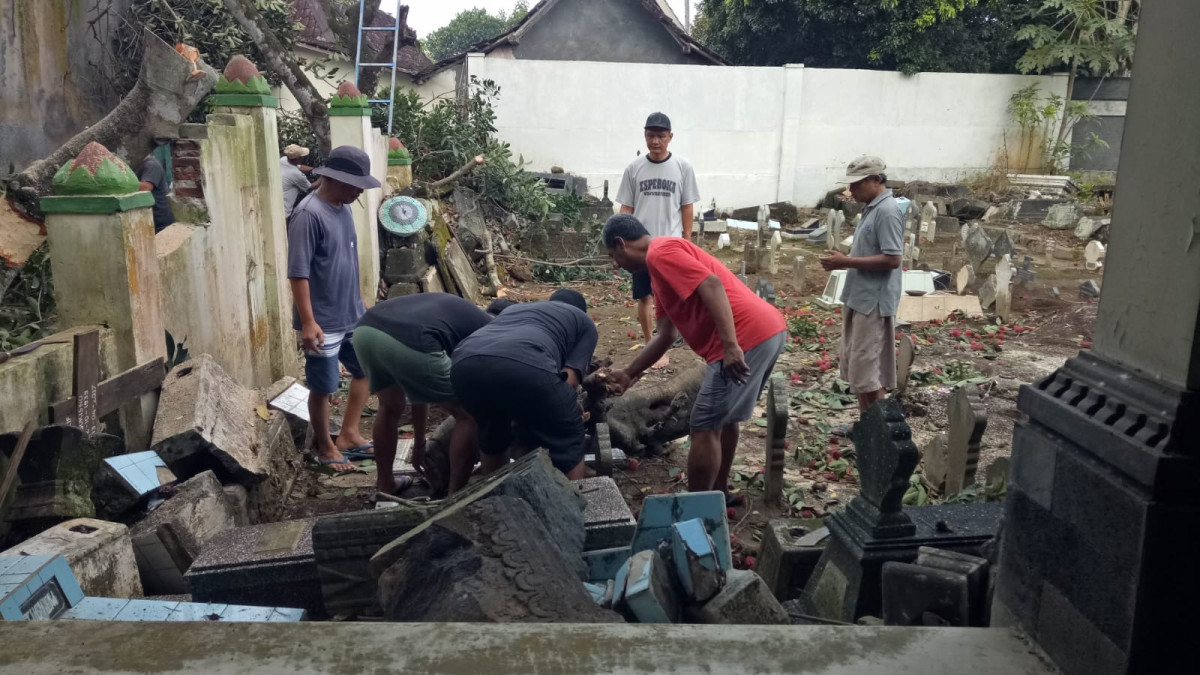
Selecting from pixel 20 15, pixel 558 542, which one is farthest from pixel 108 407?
pixel 20 15

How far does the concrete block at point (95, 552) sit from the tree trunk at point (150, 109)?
3.04 meters

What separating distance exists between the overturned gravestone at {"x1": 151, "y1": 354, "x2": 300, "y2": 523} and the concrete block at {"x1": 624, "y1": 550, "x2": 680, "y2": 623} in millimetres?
2270

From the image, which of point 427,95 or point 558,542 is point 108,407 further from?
point 427,95

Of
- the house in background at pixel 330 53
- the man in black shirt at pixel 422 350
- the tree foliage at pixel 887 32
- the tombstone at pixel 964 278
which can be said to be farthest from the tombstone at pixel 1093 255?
the house in background at pixel 330 53

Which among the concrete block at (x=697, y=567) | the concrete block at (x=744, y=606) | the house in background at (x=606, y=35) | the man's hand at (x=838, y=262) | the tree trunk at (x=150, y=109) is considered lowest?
the concrete block at (x=744, y=606)

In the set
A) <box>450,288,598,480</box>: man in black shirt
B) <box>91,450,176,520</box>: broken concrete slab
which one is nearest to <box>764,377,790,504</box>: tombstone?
<box>450,288,598,480</box>: man in black shirt

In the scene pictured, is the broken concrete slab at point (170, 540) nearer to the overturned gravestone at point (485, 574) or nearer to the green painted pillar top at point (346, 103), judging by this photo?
the overturned gravestone at point (485, 574)

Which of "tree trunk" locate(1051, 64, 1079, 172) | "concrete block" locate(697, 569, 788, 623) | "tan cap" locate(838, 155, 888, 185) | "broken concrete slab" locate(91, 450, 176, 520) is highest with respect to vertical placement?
"tree trunk" locate(1051, 64, 1079, 172)

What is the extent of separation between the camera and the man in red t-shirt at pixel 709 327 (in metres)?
4.05

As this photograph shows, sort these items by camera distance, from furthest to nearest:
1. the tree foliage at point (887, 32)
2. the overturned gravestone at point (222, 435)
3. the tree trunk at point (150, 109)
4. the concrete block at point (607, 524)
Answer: the tree foliage at point (887, 32), the tree trunk at point (150, 109), the overturned gravestone at point (222, 435), the concrete block at point (607, 524)

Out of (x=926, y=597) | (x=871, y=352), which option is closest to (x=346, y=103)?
(x=871, y=352)

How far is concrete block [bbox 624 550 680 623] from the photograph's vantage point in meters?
2.50

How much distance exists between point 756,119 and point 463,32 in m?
35.3

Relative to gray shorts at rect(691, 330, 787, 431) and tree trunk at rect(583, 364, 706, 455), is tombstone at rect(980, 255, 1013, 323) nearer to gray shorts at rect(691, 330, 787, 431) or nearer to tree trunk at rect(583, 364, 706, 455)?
tree trunk at rect(583, 364, 706, 455)
